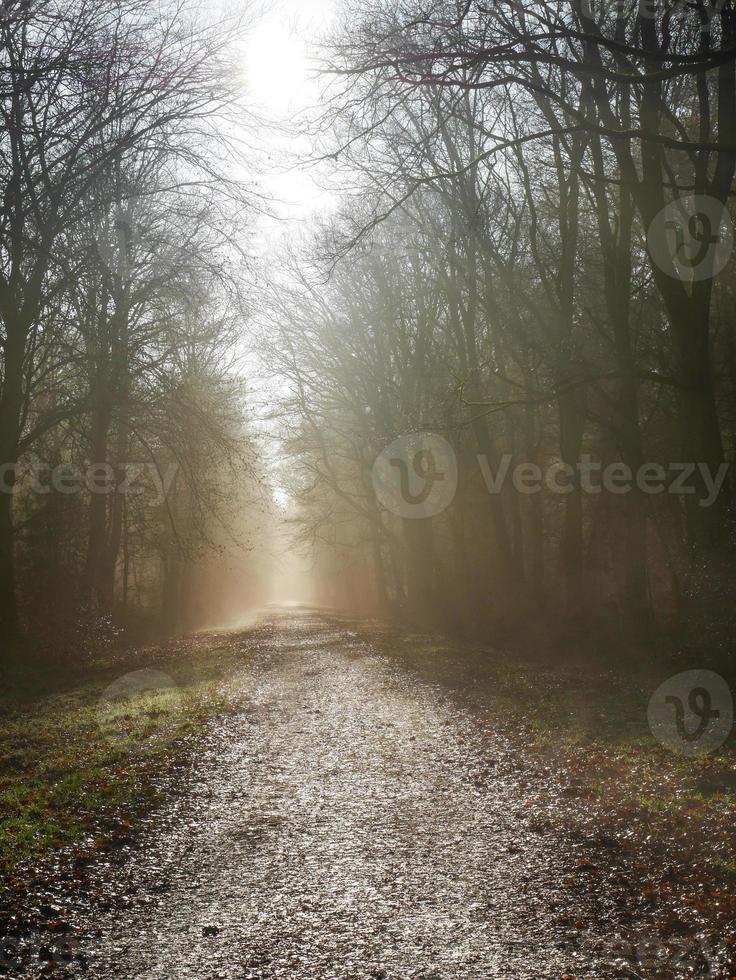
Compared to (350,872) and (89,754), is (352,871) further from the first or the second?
(89,754)

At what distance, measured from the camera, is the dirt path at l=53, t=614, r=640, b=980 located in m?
4.73

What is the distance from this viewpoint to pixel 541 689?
41.2 feet

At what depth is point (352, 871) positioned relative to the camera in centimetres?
598

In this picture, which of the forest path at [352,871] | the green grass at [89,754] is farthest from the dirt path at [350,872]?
the green grass at [89,754]

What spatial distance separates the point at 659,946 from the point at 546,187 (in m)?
17.8

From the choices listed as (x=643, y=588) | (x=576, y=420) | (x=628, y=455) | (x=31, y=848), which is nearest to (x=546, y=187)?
(x=576, y=420)

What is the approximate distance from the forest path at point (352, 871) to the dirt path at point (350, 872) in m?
0.01

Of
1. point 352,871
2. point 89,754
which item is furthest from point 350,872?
point 89,754

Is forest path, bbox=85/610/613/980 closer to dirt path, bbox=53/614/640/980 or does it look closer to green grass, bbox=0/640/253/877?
dirt path, bbox=53/614/640/980

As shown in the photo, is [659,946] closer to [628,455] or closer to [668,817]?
[668,817]

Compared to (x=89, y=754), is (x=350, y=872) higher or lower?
lower

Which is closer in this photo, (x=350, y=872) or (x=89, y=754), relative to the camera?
(x=350, y=872)

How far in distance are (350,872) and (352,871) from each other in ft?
0.07

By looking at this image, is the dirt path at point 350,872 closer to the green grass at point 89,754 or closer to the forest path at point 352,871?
the forest path at point 352,871
